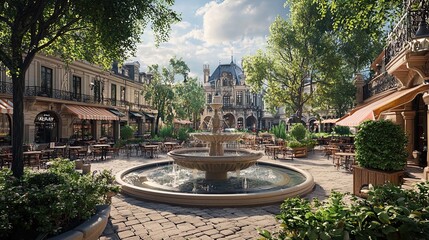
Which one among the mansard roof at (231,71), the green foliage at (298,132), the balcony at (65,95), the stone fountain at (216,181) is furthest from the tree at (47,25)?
the mansard roof at (231,71)

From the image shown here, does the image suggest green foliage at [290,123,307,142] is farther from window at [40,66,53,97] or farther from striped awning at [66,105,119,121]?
window at [40,66,53,97]

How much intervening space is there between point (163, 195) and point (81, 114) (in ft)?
61.7

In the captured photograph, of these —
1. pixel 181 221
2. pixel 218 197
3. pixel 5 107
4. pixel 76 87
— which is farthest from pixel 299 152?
pixel 76 87

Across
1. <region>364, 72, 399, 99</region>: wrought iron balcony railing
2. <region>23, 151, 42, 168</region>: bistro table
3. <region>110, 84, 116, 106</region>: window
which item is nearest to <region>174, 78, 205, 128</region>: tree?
<region>110, 84, 116, 106</region>: window

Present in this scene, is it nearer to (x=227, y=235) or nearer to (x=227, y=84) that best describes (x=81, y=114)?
(x=227, y=235)

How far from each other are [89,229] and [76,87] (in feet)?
81.7

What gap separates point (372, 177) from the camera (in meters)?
7.46

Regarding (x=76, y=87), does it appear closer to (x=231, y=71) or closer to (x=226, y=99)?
(x=226, y=99)

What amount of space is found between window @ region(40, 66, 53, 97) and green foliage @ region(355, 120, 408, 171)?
22.9 m

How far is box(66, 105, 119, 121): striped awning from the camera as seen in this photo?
22609 mm

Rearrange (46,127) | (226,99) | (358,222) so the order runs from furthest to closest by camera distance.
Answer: (226,99) < (46,127) < (358,222)

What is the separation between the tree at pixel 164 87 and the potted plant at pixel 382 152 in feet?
81.2

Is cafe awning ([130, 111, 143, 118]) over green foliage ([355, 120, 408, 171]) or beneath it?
over

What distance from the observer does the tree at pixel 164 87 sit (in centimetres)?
3005
